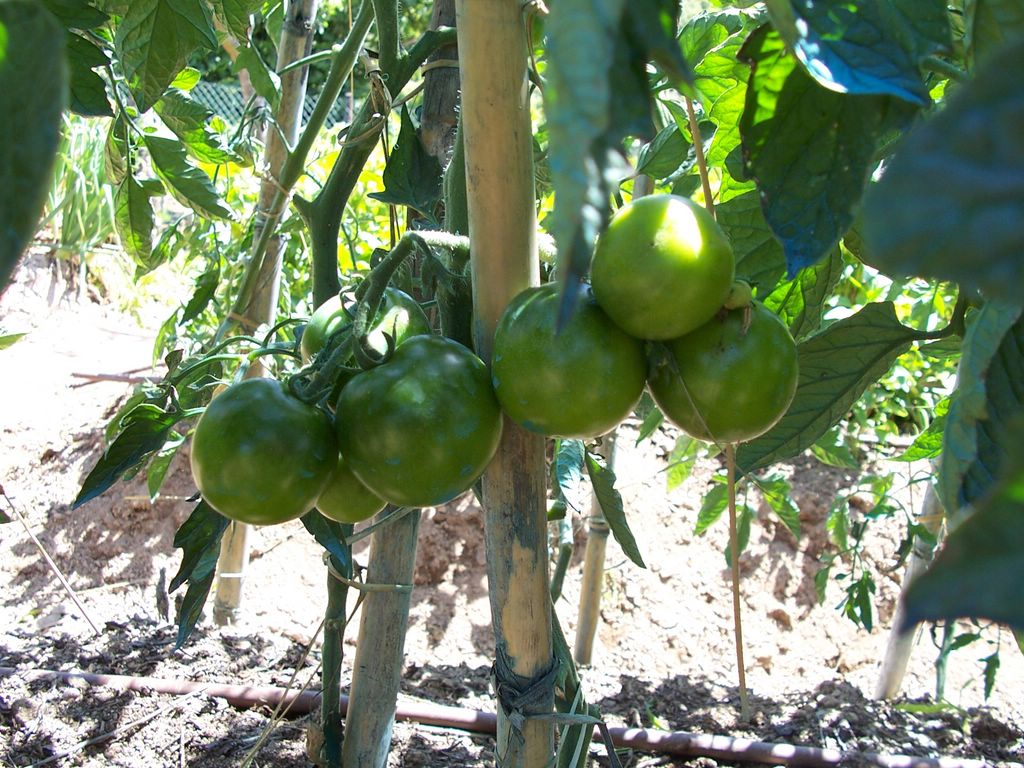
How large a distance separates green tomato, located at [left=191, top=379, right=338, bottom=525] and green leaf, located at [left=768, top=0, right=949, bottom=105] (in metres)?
0.42

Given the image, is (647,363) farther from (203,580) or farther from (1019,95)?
(203,580)

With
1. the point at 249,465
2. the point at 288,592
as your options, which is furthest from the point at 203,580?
the point at 288,592

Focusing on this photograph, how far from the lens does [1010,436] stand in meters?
0.24

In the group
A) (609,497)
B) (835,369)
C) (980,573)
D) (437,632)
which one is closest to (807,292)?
(835,369)

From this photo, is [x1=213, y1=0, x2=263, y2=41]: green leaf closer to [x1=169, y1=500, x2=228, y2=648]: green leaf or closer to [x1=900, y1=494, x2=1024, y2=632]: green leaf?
[x1=169, y1=500, x2=228, y2=648]: green leaf

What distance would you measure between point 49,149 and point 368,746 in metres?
1.07

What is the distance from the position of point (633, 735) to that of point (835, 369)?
0.90 meters

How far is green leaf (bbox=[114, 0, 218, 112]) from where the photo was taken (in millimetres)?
921

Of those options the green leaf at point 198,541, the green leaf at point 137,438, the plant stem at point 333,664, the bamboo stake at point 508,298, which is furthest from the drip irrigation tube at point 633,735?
the bamboo stake at point 508,298

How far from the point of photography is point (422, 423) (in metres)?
0.61

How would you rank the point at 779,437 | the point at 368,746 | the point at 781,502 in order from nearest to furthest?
1. the point at 779,437
2. the point at 368,746
3. the point at 781,502

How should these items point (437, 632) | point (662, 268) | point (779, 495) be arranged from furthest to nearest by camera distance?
1. point (437, 632)
2. point (779, 495)
3. point (662, 268)

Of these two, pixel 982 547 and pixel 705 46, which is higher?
pixel 705 46

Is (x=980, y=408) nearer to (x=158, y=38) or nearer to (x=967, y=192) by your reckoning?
(x=967, y=192)
